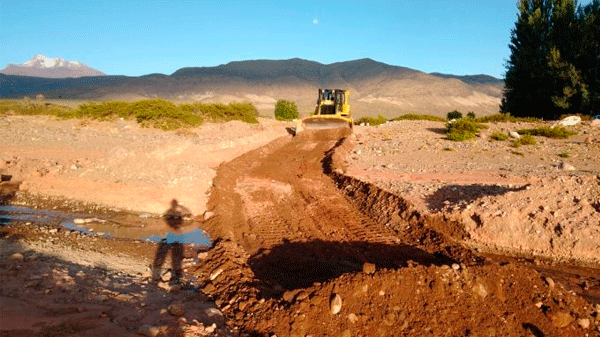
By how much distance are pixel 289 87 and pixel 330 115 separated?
→ 9056 centimetres

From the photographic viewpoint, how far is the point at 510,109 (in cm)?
3228

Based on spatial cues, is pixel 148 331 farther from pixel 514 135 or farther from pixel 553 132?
pixel 553 132

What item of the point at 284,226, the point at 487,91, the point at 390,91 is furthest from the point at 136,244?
the point at 487,91

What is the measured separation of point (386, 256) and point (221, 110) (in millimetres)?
26217

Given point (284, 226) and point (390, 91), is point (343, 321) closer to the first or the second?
point (284, 226)

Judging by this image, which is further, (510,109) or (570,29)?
(510,109)

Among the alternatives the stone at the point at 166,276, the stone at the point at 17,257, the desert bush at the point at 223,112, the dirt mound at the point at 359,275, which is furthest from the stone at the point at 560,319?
the desert bush at the point at 223,112

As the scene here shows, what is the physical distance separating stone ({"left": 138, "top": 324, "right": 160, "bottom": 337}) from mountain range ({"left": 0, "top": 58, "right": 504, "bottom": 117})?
6724 cm

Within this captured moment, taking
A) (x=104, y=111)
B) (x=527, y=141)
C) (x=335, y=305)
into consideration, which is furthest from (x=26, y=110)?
(x=335, y=305)

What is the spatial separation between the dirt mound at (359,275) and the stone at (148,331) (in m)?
0.91

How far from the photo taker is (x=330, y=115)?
22078 millimetres

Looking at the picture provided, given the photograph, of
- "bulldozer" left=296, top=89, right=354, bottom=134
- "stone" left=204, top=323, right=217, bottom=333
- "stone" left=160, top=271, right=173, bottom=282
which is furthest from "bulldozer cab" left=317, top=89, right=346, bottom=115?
"stone" left=204, top=323, right=217, bottom=333

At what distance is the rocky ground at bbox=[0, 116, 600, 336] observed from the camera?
4621mm

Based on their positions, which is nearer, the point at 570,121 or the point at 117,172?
the point at 117,172
